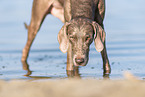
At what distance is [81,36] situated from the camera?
636 cm

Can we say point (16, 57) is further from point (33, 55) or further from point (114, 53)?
point (114, 53)

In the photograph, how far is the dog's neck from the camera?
699 centimetres

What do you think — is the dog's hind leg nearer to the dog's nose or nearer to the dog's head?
the dog's head

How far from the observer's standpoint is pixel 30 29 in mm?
9422

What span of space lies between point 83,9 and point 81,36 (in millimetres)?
852

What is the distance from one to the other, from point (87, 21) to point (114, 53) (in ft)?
14.0

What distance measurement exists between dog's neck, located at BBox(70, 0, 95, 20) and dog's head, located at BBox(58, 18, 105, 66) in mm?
383

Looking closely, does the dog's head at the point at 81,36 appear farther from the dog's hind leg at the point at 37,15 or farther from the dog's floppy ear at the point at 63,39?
the dog's hind leg at the point at 37,15

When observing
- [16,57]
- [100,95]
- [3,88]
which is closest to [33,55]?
[16,57]

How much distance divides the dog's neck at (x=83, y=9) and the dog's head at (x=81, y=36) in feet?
1.26

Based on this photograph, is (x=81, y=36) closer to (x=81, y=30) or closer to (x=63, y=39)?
(x=81, y=30)

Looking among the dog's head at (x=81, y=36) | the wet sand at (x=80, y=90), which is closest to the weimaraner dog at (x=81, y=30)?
the dog's head at (x=81, y=36)

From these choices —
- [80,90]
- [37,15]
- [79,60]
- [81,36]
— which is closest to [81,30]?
[81,36]

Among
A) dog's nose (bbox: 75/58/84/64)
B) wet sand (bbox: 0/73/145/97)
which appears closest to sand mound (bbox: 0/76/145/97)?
wet sand (bbox: 0/73/145/97)
